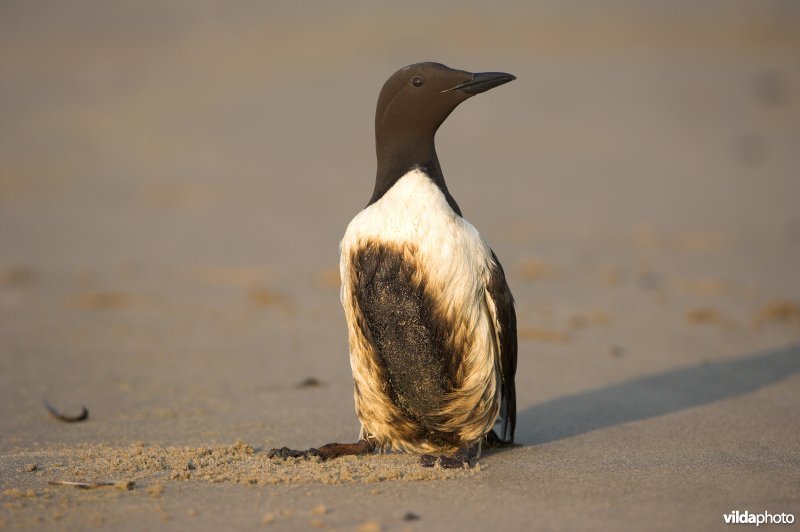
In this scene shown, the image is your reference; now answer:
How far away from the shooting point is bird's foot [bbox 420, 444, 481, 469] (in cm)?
441

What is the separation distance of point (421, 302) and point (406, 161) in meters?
0.68

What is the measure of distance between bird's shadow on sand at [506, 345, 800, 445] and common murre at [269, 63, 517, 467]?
70 centimetres

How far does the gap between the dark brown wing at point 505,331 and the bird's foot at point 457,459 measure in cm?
31

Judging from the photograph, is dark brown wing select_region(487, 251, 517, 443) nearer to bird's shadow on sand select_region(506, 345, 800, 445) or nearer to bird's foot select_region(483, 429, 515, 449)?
bird's foot select_region(483, 429, 515, 449)

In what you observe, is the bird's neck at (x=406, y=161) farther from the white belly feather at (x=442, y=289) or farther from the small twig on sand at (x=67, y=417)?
the small twig on sand at (x=67, y=417)

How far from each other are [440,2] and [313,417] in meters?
20.7

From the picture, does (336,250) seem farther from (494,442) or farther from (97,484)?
(97,484)

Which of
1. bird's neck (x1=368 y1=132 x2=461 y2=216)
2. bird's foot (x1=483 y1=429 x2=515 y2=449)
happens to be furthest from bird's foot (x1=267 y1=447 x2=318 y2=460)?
bird's neck (x1=368 y1=132 x2=461 y2=216)

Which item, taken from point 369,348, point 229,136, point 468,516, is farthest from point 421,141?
point 229,136

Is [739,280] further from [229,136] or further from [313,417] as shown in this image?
[229,136]

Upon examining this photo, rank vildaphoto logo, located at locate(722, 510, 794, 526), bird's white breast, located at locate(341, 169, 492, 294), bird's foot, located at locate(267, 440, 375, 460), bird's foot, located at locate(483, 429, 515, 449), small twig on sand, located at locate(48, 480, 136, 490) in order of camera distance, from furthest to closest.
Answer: bird's foot, located at locate(483, 429, 515, 449) → bird's foot, located at locate(267, 440, 375, 460) → bird's white breast, located at locate(341, 169, 492, 294) → small twig on sand, located at locate(48, 480, 136, 490) → vildaphoto logo, located at locate(722, 510, 794, 526)

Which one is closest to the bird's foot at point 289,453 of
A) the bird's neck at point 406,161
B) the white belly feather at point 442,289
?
the white belly feather at point 442,289

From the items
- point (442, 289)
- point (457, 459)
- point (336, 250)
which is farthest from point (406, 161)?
point (336, 250)

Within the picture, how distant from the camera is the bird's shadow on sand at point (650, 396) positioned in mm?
5453
